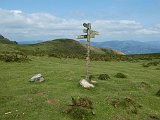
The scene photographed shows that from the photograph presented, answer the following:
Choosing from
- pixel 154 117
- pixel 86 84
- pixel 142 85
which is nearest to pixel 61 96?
pixel 86 84

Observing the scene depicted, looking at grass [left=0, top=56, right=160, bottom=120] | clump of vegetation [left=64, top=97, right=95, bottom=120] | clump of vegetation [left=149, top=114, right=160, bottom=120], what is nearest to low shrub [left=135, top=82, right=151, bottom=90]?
grass [left=0, top=56, right=160, bottom=120]

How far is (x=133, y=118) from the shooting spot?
861 inches

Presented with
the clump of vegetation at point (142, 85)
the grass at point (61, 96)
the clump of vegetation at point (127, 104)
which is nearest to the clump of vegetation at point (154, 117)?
the grass at point (61, 96)

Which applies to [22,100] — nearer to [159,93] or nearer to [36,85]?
[36,85]

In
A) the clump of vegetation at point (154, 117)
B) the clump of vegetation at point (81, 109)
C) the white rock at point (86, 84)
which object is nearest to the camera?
the clump of vegetation at point (81, 109)

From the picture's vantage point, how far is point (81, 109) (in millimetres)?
21281

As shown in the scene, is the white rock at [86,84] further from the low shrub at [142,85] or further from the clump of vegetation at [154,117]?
the clump of vegetation at [154,117]

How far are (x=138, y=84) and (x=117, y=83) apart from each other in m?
2.42

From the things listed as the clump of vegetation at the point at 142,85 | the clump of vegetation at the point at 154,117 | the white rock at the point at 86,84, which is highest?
the white rock at the point at 86,84

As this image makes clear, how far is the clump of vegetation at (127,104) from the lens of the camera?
75.6 feet

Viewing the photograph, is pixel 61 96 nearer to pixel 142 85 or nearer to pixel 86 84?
pixel 86 84

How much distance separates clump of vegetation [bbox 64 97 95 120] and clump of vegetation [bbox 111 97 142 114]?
8.38 feet

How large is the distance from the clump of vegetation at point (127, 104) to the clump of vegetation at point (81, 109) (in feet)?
8.38

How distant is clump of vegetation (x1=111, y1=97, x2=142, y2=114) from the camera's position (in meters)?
23.0
